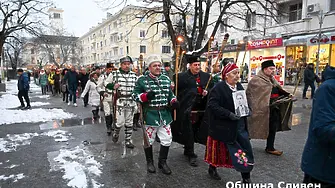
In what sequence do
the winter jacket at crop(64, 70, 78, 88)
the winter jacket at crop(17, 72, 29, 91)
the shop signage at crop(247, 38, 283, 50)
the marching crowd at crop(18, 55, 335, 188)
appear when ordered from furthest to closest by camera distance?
the shop signage at crop(247, 38, 283, 50) < the winter jacket at crop(64, 70, 78, 88) < the winter jacket at crop(17, 72, 29, 91) < the marching crowd at crop(18, 55, 335, 188)

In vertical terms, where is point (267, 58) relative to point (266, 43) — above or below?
below

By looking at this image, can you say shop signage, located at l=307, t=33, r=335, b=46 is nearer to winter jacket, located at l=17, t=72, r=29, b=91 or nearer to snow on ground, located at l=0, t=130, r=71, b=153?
snow on ground, located at l=0, t=130, r=71, b=153

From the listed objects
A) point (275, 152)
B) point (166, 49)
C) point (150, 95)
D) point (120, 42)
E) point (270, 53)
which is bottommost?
point (275, 152)

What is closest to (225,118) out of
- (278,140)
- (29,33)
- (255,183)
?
(255,183)

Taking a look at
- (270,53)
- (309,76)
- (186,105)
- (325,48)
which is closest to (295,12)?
(270,53)

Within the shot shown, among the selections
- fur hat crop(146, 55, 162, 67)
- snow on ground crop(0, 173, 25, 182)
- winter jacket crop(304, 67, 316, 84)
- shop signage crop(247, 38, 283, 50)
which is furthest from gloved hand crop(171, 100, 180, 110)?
shop signage crop(247, 38, 283, 50)

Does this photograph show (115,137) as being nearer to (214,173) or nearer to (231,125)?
(214,173)

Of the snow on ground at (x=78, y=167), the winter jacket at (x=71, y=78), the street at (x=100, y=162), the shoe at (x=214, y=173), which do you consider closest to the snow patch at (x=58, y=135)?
the street at (x=100, y=162)

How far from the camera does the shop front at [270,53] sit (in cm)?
1914

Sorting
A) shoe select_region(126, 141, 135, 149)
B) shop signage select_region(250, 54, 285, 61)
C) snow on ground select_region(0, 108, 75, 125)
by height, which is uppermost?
shop signage select_region(250, 54, 285, 61)

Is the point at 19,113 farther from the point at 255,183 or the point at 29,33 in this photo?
the point at 29,33

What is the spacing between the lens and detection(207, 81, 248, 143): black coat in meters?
3.13

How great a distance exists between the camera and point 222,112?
121 inches

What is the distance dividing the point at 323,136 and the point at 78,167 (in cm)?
365
